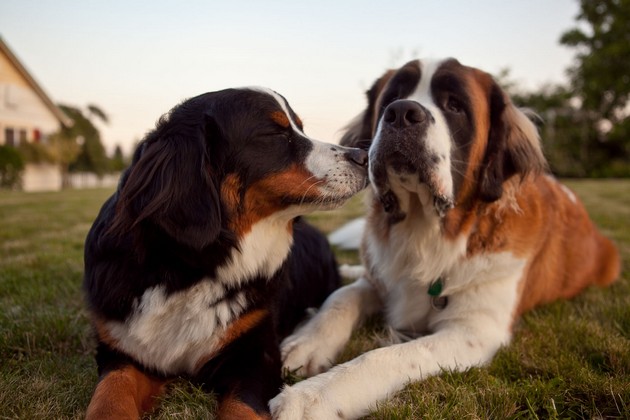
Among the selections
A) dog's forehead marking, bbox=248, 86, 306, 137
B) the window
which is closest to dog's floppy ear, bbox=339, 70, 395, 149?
dog's forehead marking, bbox=248, 86, 306, 137

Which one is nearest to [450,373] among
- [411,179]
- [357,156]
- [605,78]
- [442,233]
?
[442,233]

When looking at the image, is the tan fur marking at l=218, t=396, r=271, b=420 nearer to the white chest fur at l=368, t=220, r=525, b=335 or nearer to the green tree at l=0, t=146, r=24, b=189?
the white chest fur at l=368, t=220, r=525, b=335

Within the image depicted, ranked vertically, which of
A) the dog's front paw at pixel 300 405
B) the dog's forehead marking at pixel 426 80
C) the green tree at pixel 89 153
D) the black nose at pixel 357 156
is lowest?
the green tree at pixel 89 153

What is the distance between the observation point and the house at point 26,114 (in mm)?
23406

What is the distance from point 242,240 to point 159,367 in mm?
556

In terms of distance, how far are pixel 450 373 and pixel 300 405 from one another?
65cm

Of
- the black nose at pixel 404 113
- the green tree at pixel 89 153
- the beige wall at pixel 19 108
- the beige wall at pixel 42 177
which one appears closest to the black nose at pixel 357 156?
the black nose at pixel 404 113

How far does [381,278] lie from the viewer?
273 cm

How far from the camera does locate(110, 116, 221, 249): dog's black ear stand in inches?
68.3

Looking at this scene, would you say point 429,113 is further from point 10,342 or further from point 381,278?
point 10,342

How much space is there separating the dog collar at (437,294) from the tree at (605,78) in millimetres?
24146

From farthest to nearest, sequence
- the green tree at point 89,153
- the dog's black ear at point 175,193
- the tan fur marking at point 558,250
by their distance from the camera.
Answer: the green tree at point 89,153
the tan fur marking at point 558,250
the dog's black ear at point 175,193

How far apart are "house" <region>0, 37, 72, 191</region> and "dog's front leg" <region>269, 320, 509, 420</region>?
79.6 ft

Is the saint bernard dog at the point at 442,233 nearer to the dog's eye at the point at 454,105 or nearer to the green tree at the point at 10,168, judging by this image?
the dog's eye at the point at 454,105
